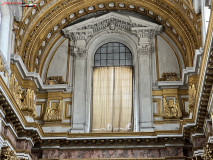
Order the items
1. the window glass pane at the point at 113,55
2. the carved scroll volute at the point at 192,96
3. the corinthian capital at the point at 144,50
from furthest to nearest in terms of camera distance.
Answer: 1. the window glass pane at the point at 113,55
2. the corinthian capital at the point at 144,50
3. the carved scroll volute at the point at 192,96

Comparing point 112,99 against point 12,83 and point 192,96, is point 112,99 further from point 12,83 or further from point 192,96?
point 12,83

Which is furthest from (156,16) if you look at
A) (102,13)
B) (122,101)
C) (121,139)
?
(121,139)

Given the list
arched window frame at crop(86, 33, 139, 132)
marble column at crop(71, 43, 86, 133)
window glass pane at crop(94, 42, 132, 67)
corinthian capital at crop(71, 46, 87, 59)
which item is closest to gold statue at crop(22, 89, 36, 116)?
marble column at crop(71, 43, 86, 133)

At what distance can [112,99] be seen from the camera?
2352 cm

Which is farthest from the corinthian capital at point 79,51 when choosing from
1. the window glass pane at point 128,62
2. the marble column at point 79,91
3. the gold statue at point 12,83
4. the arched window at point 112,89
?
the gold statue at point 12,83

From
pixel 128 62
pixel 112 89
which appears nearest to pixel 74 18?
pixel 128 62

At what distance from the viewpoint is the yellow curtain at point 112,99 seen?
904 inches

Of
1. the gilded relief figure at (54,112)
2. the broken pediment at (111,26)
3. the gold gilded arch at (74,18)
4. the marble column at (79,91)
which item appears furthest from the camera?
the broken pediment at (111,26)

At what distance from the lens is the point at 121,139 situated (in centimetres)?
2169

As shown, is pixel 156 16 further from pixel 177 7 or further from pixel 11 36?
pixel 11 36

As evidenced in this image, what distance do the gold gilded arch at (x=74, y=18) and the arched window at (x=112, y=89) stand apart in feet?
6.70

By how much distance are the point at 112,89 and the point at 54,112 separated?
2840mm

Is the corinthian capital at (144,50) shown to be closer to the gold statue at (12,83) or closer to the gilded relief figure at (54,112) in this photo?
the gilded relief figure at (54,112)

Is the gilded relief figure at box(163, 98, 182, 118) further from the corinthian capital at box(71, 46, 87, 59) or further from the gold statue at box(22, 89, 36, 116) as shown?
the gold statue at box(22, 89, 36, 116)
